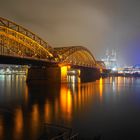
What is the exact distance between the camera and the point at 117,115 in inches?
1152

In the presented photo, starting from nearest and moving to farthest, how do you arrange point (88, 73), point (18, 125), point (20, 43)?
1. point (18, 125)
2. point (20, 43)
3. point (88, 73)

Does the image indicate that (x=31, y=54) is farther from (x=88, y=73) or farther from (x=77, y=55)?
(x=88, y=73)

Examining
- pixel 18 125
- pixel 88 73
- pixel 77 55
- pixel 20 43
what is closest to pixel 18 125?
pixel 18 125

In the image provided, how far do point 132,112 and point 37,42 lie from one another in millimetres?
59788

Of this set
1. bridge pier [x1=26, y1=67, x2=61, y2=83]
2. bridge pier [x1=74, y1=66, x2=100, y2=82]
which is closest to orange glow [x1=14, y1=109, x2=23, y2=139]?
bridge pier [x1=26, y1=67, x2=61, y2=83]

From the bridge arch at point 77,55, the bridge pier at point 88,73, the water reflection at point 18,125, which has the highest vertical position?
the bridge arch at point 77,55

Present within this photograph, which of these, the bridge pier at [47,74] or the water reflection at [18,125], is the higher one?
the bridge pier at [47,74]

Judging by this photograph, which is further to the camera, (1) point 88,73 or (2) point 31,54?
(1) point 88,73

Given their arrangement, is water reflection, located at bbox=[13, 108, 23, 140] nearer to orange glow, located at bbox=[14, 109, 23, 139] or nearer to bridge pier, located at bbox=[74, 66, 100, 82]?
orange glow, located at bbox=[14, 109, 23, 139]

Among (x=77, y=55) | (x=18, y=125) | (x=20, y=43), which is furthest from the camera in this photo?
Answer: (x=77, y=55)

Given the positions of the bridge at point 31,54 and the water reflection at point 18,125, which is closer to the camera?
the water reflection at point 18,125

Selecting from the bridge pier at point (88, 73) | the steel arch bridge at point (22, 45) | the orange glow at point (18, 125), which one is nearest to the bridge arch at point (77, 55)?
the bridge pier at point (88, 73)

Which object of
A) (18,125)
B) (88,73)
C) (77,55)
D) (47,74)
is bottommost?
(18,125)

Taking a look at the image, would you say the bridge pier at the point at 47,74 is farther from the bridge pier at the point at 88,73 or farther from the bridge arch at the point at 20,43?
the bridge pier at the point at 88,73
